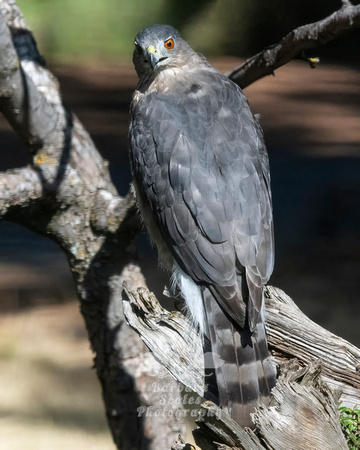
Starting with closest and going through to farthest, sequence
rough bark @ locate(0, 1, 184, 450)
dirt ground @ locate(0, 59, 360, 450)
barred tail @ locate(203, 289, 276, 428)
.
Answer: barred tail @ locate(203, 289, 276, 428)
rough bark @ locate(0, 1, 184, 450)
dirt ground @ locate(0, 59, 360, 450)

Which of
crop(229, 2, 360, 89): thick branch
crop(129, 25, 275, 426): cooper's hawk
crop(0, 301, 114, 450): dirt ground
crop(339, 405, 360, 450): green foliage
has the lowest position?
crop(0, 301, 114, 450): dirt ground

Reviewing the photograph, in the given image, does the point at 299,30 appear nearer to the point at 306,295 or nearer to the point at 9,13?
the point at 9,13

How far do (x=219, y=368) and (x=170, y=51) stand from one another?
1.25m

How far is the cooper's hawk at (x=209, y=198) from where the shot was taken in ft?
6.70

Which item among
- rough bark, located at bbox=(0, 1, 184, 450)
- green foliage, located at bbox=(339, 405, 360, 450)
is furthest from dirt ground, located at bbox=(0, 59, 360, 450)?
green foliage, located at bbox=(339, 405, 360, 450)

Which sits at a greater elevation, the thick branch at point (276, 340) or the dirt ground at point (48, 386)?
the thick branch at point (276, 340)

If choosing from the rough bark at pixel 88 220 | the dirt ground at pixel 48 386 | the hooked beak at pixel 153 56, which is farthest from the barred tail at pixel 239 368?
the dirt ground at pixel 48 386

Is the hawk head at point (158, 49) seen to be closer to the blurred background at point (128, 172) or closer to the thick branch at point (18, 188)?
the thick branch at point (18, 188)

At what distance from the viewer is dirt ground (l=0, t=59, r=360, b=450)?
387cm


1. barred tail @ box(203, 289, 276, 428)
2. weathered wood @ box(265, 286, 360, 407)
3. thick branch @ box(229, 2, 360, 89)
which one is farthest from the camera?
thick branch @ box(229, 2, 360, 89)

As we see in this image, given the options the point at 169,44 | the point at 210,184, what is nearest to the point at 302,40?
the point at 169,44

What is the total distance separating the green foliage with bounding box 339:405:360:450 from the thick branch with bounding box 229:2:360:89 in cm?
122

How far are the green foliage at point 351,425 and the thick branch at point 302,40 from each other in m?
1.22

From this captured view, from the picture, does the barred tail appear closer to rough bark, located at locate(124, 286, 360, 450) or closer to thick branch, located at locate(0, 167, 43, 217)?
rough bark, located at locate(124, 286, 360, 450)
